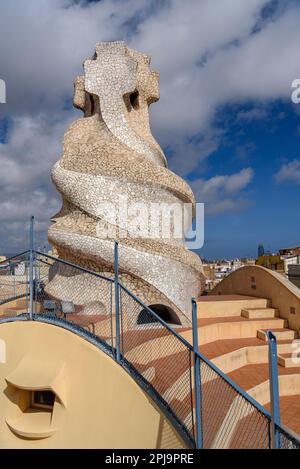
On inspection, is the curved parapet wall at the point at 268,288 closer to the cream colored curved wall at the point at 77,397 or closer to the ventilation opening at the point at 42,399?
the cream colored curved wall at the point at 77,397

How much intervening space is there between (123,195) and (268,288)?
5.52 m

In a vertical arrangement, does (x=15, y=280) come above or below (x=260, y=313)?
above

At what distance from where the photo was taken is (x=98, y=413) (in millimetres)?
6066

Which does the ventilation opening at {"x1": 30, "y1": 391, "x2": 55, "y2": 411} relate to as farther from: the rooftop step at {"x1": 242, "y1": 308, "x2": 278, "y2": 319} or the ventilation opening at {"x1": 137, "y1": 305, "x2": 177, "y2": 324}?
the rooftop step at {"x1": 242, "y1": 308, "x2": 278, "y2": 319}

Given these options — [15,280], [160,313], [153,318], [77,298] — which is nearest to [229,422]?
[153,318]

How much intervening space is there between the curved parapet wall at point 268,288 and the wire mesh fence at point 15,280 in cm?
708

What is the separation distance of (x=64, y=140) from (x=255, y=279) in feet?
25.6

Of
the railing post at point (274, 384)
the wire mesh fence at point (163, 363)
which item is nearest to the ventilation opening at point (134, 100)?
the wire mesh fence at point (163, 363)

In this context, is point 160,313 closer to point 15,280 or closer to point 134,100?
point 15,280

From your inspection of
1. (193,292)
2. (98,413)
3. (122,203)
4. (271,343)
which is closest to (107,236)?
(122,203)

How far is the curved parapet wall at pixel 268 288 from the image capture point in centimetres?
1002

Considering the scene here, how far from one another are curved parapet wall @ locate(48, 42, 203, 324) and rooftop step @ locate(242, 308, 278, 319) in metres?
1.64

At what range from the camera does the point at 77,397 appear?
6309 millimetres

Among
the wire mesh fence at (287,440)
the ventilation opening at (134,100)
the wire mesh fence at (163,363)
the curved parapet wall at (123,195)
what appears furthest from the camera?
the ventilation opening at (134,100)
